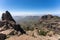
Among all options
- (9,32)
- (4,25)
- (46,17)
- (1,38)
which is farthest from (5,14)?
(46,17)

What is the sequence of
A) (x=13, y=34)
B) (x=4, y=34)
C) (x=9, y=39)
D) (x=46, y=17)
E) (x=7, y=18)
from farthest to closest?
(x=46, y=17)
(x=7, y=18)
(x=13, y=34)
(x=4, y=34)
(x=9, y=39)

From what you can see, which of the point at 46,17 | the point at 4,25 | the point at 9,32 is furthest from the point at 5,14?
the point at 46,17

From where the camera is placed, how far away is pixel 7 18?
201ft

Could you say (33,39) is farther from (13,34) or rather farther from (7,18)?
(7,18)

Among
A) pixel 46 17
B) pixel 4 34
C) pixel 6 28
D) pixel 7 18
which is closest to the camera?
pixel 4 34

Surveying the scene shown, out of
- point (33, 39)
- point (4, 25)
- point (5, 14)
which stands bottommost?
point (33, 39)

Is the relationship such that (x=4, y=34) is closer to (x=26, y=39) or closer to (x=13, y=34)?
(x=13, y=34)

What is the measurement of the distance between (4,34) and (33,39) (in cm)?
1033

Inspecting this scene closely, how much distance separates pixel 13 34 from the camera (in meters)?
44.7

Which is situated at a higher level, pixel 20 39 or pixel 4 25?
pixel 4 25

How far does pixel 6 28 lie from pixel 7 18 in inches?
518

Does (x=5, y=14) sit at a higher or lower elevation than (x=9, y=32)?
higher

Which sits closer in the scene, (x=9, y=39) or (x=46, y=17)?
(x=9, y=39)

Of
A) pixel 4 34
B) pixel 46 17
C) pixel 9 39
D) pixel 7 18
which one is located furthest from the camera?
pixel 46 17
